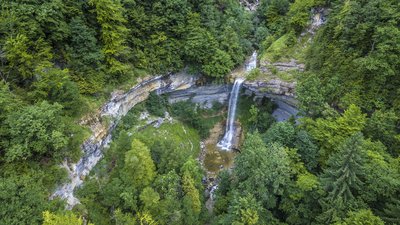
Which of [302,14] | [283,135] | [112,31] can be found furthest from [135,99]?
[302,14]

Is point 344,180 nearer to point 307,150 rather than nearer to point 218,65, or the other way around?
point 307,150

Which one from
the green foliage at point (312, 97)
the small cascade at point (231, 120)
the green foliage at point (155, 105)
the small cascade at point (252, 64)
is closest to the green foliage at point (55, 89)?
the green foliage at point (155, 105)

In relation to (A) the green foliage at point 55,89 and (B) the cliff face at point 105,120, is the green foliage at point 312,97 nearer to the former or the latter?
(B) the cliff face at point 105,120

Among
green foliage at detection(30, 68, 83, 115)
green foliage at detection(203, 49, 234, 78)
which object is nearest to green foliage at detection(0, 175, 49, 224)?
green foliage at detection(30, 68, 83, 115)

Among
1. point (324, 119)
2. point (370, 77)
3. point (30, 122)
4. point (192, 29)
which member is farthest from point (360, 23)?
point (30, 122)

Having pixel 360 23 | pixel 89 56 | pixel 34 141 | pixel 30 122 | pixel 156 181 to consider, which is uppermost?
pixel 360 23

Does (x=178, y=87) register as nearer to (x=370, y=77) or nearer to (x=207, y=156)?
(x=207, y=156)

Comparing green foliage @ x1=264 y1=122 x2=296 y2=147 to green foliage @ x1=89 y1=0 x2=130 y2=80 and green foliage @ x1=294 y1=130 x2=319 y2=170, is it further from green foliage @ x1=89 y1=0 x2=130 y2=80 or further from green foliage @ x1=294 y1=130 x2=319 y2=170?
green foliage @ x1=89 y1=0 x2=130 y2=80

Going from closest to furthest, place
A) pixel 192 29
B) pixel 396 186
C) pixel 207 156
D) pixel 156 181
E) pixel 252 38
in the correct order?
pixel 396 186, pixel 156 181, pixel 192 29, pixel 207 156, pixel 252 38

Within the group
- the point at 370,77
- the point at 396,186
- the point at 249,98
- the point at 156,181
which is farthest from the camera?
the point at 249,98
